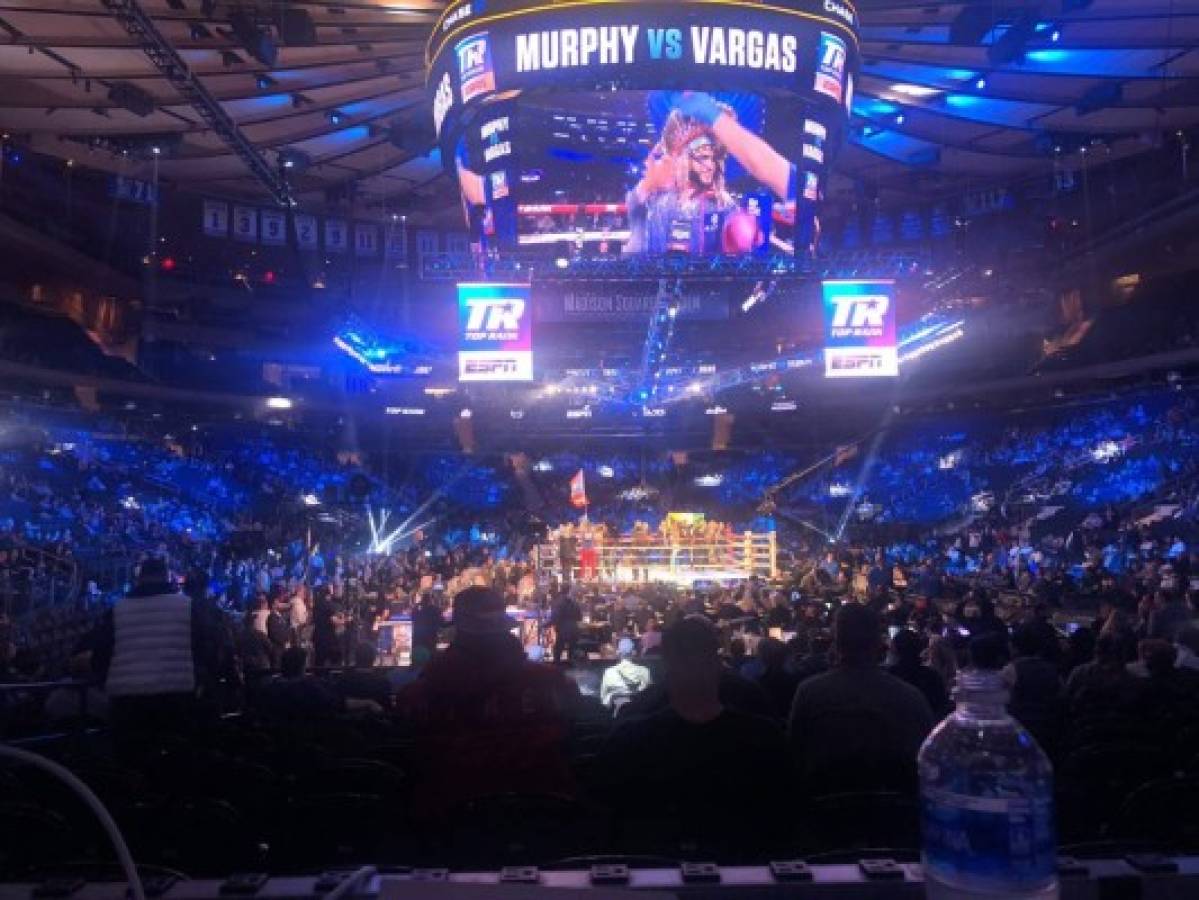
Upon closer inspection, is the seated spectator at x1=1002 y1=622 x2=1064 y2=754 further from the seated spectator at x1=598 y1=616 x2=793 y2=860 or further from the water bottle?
the water bottle

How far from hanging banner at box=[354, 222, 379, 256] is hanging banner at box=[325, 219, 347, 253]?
1.48 ft

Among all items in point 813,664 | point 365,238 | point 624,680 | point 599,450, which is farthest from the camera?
point 599,450

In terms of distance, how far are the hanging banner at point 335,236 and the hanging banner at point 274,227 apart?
1.20 metres

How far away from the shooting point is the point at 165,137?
58.2ft

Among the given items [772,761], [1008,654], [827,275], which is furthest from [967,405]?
[772,761]

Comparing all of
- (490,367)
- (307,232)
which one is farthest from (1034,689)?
(307,232)

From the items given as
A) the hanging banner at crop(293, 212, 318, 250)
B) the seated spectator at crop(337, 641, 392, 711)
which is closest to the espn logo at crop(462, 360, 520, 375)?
the seated spectator at crop(337, 641, 392, 711)

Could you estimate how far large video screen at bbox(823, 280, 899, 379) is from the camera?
512 inches

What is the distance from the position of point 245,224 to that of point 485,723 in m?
26.7

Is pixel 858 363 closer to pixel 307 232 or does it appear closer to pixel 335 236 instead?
pixel 335 236

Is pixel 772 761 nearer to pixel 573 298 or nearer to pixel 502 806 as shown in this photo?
pixel 502 806

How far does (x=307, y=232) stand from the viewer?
1086 inches

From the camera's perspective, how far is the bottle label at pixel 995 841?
1622 mm

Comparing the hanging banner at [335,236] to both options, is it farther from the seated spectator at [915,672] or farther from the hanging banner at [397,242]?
the seated spectator at [915,672]
